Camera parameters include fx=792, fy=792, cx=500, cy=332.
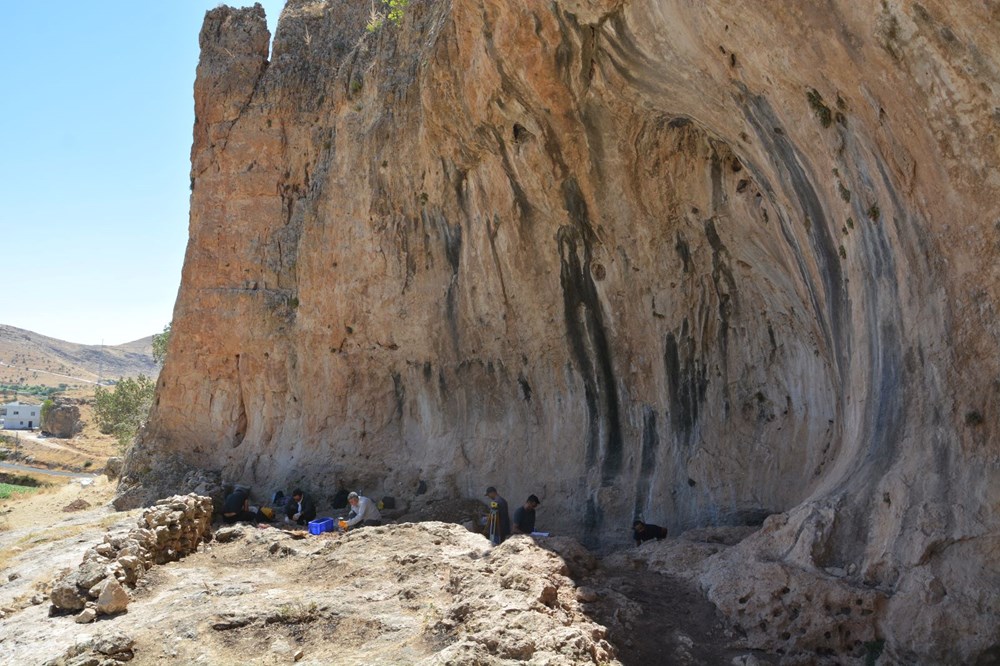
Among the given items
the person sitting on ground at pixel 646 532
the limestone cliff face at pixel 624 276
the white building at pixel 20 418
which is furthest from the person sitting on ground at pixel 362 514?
the white building at pixel 20 418

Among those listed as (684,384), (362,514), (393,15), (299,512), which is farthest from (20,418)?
(684,384)

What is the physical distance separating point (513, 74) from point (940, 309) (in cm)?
687

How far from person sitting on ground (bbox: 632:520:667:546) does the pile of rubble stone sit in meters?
6.06

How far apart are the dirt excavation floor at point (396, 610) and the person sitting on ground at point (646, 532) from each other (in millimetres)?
1063

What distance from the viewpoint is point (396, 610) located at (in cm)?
712

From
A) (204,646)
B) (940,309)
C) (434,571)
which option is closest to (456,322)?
(434,571)

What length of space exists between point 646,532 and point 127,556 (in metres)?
6.36

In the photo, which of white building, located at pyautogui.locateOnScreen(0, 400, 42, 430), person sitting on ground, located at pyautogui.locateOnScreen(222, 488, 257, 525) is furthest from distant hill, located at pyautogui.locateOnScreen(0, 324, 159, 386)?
person sitting on ground, located at pyautogui.locateOnScreen(222, 488, 257, 525)

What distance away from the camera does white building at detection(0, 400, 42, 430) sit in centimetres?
7956

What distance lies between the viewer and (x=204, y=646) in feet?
22.7

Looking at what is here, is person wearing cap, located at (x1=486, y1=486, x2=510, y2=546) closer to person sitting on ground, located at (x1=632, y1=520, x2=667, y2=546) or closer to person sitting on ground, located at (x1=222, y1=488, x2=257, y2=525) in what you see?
person sitting on ground, located at (x1=632, y1=520, x2=667, y2=546)

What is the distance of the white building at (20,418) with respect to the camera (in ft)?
261

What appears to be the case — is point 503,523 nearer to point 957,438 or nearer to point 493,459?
point 493,459

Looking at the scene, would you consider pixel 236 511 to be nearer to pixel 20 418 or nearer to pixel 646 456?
pixel 646 456
